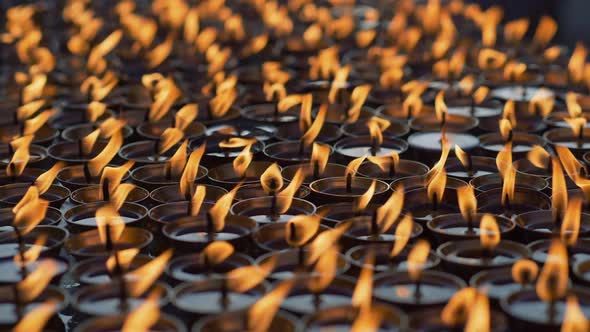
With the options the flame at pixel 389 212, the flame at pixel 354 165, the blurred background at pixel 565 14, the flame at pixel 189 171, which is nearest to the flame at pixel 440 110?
the flame at pixel 354 165

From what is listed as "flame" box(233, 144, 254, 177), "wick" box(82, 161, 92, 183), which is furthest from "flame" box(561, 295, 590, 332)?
"wick" box(82, 161, 92, 183)

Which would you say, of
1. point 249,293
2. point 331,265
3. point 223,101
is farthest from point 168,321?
point 223,101

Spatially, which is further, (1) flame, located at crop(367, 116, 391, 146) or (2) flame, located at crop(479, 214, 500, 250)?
(1) flame, located at crop(367, 116, 391, 146)

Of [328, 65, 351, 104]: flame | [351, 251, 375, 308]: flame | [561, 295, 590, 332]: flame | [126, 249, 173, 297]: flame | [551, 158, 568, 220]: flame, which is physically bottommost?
[561, 295, 590, 332]: flame

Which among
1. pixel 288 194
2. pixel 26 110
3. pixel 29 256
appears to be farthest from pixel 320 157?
pixel 26 110

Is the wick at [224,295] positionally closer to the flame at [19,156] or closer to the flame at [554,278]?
the flame at [554,278]

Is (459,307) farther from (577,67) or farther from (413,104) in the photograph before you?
(577,67)

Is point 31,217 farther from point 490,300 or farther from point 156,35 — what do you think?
point 156,35

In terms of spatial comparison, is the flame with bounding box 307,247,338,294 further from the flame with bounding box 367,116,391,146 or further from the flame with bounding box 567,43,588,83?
the flame with bounding box 567,43,588,83
